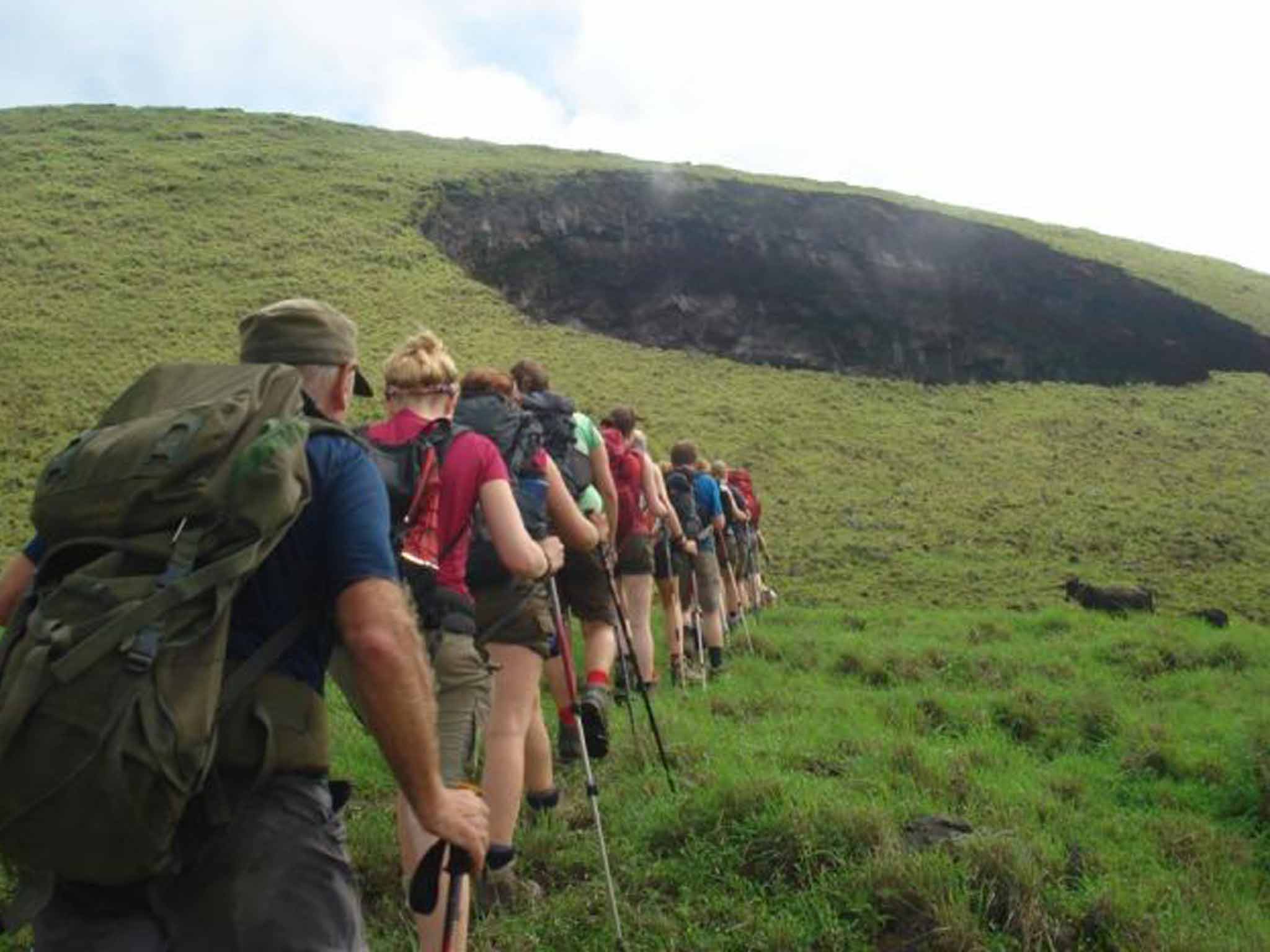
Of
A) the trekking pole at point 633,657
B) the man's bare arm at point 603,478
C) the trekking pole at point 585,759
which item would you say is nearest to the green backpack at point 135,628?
the trekking pole at point 585,759

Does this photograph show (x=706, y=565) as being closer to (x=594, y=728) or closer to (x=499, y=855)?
(x=594, y=728)

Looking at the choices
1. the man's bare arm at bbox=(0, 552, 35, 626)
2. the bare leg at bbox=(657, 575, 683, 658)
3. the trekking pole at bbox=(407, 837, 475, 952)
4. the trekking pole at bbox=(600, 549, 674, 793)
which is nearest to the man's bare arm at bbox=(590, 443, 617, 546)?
the trekking pole at bbox=(600, 549, 674, 793)

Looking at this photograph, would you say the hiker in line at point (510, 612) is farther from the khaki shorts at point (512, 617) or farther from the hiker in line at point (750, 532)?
the hiker in line at point (750, 532)

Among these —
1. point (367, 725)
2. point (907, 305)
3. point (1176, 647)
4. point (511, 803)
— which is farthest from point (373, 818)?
point (907, 305)

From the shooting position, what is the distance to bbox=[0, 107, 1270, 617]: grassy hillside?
83.8 feet

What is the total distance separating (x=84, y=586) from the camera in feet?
6.64

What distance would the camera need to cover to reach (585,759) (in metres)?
4.56

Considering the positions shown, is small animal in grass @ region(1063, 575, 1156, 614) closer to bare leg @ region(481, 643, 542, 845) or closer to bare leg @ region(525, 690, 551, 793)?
bare leg @ region(525, 690, 551, 793)

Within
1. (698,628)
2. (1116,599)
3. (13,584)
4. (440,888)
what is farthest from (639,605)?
(1116,599)

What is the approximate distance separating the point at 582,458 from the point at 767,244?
2244 inches

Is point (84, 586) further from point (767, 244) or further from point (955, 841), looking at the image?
point (767, 244)

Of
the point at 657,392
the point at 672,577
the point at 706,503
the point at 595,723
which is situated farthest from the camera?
the point at 657,392

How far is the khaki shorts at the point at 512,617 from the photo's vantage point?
450cm

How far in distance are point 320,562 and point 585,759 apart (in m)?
2.44
